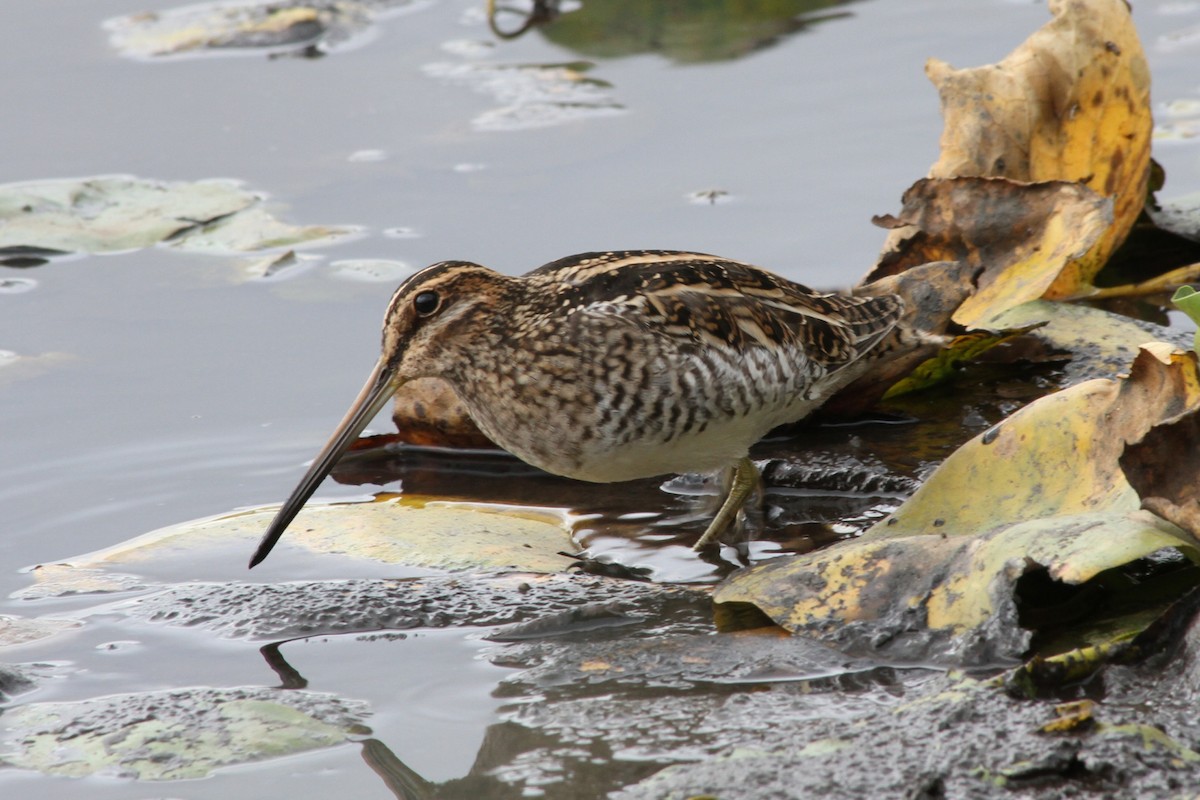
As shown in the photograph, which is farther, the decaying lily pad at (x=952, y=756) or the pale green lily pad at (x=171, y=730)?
the pale green lily pad at (x=171, y=730)

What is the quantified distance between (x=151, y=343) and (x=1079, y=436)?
419 centimetres

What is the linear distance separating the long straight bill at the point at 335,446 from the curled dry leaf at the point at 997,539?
1.41 metres

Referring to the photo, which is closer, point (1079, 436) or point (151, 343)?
point (1079, 436)

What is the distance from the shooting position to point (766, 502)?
563cm

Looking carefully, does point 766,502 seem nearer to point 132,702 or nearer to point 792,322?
point 792,322

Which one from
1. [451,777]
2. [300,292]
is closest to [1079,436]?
[451,777]

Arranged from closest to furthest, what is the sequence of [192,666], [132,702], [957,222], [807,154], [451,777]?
[451,777], [132,702], [192,666], [957,222], [807,154]

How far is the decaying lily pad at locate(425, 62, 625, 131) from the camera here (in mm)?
8953

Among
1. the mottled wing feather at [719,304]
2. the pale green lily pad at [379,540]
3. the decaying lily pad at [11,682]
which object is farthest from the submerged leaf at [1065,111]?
the decaying lily pad at [11,682]

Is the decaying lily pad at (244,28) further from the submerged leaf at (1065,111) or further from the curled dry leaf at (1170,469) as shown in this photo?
the curled dry leaf at (1170,469)

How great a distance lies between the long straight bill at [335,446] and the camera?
17.0ft

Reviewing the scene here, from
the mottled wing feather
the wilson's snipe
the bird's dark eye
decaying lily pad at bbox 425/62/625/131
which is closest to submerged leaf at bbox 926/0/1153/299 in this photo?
the mottled wing feather

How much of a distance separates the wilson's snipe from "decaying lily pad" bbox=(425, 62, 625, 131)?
3515 mm

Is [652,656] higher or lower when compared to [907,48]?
lower
